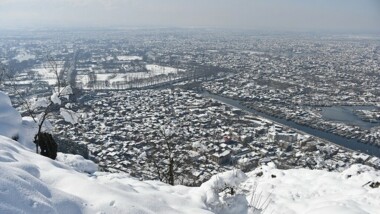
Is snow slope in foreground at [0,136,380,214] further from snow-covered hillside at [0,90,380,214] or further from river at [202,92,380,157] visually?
river at [202,92,380,157]

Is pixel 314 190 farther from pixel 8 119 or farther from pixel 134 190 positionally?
pixel 8 119

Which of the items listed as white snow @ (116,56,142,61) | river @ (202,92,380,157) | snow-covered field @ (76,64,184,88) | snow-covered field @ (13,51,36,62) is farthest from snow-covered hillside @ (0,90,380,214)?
white snow @ (116,56,142,61)

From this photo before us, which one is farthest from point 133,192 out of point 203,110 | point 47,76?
point 47,76

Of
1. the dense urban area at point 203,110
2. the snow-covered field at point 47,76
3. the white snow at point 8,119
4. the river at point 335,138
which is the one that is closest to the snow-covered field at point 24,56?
the dense urban area at point 203,110

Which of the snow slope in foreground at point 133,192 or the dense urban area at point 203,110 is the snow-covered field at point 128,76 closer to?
the dense urban area at point 203,110

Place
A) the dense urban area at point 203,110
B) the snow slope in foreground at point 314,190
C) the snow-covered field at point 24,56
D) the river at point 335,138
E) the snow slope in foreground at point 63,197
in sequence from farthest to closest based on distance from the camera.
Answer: the snow-covered field at point 24,56 < the river at point 335,138 < the dense urban area at point 203,110 < the snow slope in foreground at point 314,190 < the snow slope in foreground at point 63,197
